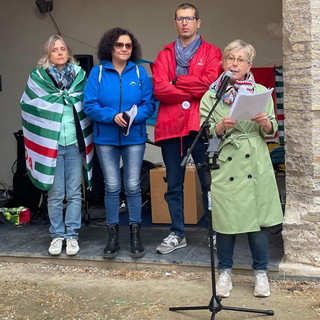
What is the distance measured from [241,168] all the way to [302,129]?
2.25ft

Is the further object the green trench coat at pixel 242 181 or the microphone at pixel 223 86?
the green trench coat at pixel 242 181

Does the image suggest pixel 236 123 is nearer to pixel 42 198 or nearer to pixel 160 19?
pixel 42 198

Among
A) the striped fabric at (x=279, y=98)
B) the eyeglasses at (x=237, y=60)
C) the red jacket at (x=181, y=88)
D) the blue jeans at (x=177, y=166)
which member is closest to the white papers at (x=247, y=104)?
the eyeglasses at (x=237, y=60)

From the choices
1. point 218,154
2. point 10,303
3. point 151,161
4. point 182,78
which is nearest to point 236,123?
point 218,154

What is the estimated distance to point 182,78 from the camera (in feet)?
16.5

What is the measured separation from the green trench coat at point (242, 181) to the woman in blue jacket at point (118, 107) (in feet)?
2.97

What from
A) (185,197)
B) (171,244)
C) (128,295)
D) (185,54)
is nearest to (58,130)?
(185,54)

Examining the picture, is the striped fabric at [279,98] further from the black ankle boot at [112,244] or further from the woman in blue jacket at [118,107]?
the black ankle boot at [112,244]

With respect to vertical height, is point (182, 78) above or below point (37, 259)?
above

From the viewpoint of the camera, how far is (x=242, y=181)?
440cm

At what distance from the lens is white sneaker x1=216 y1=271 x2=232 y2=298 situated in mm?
4582

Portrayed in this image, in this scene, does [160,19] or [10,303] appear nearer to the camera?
[10,303]

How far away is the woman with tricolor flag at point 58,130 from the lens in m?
5.38

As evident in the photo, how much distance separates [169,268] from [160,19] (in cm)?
415
